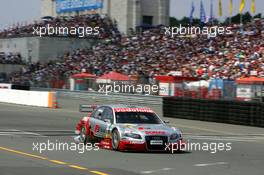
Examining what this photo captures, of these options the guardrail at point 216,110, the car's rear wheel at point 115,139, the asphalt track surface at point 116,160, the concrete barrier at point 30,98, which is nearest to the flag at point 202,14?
the concrete barrier at point 30,98

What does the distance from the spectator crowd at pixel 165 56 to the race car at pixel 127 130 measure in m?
21.3

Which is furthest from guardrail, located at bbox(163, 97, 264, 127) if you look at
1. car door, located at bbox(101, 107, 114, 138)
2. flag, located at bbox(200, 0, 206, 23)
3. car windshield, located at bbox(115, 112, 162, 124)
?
flag, located at bbox(200, 0, 206, 23)

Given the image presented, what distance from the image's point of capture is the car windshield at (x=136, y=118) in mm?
16453

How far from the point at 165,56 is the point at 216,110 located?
19.2 metres

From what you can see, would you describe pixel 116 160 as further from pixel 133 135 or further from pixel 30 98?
pixel 30 98

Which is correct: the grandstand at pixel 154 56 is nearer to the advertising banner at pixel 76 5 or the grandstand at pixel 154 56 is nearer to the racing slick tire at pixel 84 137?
the advertising banner at pixel 76 5

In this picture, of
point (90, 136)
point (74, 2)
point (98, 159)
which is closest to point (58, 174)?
point (98, 159)

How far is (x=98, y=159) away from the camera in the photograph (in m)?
13.9

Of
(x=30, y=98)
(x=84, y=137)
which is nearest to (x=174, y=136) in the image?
(x=84, y=137)

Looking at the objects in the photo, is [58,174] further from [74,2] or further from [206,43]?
[74,2]

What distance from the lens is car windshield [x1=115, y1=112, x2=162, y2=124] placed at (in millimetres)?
16453

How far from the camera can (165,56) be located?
49.6m

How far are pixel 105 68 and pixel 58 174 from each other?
42927 millimetres

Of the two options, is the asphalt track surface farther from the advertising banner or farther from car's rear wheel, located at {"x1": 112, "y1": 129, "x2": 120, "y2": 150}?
the advertising banner
